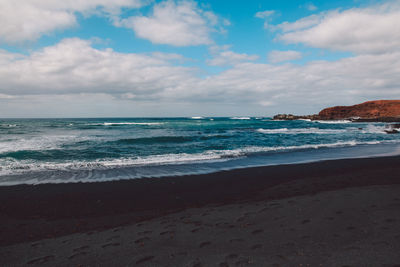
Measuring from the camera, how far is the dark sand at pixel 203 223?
3547 mm

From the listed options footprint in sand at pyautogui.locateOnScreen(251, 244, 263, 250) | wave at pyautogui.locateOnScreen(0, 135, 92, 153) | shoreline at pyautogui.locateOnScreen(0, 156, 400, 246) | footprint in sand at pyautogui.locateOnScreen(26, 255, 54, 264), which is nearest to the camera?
footprint in sand at pyautogui.locateOnScreen(251, 244, 263, 250)

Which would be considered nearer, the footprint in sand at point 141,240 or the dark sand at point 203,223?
the dark sand at point 203,223

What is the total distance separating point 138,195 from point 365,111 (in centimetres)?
11849

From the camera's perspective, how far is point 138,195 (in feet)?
26.0

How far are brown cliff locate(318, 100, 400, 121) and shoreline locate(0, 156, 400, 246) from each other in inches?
4010

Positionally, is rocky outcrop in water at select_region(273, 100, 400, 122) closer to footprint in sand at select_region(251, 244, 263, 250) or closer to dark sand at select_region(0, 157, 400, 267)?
dark sand at select_region(0, 157, 400, 267)

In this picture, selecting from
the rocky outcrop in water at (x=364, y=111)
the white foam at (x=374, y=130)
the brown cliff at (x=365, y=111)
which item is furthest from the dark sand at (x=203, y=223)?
the brown cliff at (x=365, y=111)

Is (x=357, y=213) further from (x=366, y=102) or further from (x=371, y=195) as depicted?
(x=366, y=102)

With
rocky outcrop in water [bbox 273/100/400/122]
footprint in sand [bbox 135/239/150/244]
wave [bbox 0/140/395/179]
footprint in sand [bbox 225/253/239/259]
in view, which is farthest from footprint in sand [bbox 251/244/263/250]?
rocky outcrop in water [bbox 273/100/400/122]

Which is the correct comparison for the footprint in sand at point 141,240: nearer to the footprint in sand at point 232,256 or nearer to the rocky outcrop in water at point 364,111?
the footprint in sand at point 232,256

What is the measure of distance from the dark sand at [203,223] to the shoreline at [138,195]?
0.03 metres

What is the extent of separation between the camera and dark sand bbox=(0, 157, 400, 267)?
3547 millimetres

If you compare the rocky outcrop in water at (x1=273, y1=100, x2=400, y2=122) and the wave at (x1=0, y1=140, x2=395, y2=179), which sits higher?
the rocky outcrop in water at (x1=273, y1=100, x2=400, y2=122)

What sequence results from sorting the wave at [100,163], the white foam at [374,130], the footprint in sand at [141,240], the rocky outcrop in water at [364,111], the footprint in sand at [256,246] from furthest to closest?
the rocky outcrop in water at [364,111] < the white foam at [374,130] < the wave at [100,163] < the footprint in sand at [141,240] < the footprint in sand at [256,246]
